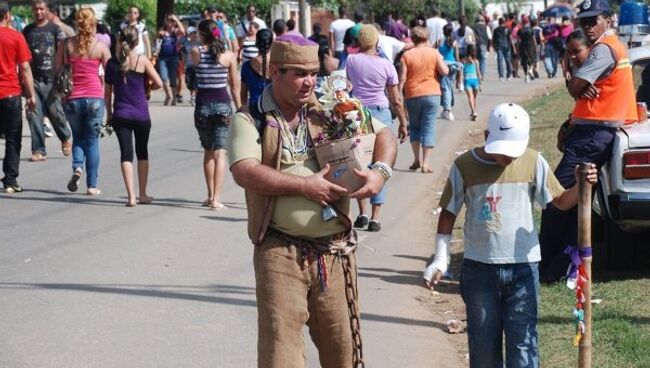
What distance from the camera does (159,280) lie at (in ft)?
29.9

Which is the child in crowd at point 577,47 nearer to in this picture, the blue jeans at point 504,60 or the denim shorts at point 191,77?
the denim shorts at point 191,77

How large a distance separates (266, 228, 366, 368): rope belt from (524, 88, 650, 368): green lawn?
1833 millimetres

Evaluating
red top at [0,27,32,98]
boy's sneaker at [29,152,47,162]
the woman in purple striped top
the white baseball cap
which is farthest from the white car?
boy's sneaker at [29,152,47,162]

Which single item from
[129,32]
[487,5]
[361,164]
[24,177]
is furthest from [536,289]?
[487,5]

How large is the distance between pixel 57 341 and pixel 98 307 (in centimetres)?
86

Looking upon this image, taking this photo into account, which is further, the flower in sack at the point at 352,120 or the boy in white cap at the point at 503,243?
the boy in white cap at the point at 503,243

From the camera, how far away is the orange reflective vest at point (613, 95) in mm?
8406

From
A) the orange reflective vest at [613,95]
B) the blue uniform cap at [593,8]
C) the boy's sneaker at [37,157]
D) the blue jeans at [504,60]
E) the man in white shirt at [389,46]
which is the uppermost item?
the blue uniform cap at [593,8]

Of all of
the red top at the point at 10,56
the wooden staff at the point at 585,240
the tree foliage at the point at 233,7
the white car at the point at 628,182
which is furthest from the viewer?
the tree foliage at the point at 233,7

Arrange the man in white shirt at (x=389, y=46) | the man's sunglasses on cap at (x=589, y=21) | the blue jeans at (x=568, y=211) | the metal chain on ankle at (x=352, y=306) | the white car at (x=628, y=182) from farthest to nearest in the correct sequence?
the man in white shirt at (x=389, y=46) → the man's sunglasses on cap at (x=589, y=21) → the blue jeans at (x=568, y=211) → the white car at (x=628, y=182) → the metal chain on ankle at (x=352, y=306)

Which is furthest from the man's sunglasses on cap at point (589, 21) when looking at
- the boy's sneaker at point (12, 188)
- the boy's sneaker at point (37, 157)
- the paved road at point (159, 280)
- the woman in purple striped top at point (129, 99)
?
the boy's sneaker at point (37, 157)

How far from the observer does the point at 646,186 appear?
828 cm

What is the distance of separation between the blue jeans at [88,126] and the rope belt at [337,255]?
837cm

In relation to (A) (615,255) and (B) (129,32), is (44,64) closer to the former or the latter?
(B) (129,32)
